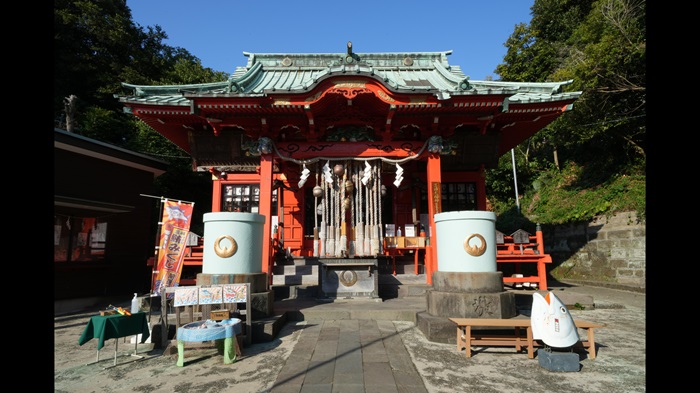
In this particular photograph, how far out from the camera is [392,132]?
11.3 meters

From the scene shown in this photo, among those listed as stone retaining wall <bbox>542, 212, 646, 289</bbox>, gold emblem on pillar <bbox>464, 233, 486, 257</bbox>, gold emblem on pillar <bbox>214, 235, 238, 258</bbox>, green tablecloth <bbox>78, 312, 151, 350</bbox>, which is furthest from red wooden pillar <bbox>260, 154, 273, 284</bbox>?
stone retaining wall <bbox>542, 212, 646, 289</bbox>

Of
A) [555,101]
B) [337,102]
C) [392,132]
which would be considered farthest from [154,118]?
[555,101]

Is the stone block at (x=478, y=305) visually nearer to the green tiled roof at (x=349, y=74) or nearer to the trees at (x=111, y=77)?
the green tiled roof at (x=349, y=74)

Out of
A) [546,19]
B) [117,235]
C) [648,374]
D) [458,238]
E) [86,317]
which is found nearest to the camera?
[648,374]

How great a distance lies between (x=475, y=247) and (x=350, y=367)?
3337mm

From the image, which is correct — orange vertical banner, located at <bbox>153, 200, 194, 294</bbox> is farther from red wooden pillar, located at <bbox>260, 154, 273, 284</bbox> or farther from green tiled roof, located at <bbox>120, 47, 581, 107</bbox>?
green tiled roof, located at <bbox>120, 47, 581, 107</bbox>

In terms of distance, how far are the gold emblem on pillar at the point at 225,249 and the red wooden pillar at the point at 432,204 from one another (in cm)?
526

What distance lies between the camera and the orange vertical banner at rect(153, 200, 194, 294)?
8258mm

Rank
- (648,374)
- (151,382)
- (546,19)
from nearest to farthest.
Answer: (648,374), (151,382), (546,19)

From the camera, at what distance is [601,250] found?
46.2 feet

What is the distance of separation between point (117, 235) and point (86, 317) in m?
4.59

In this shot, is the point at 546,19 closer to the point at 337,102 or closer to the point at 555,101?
the point at 555,101

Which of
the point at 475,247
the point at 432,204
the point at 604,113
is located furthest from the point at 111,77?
the point at 604,113

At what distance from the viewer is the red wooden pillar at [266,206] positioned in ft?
32.2
